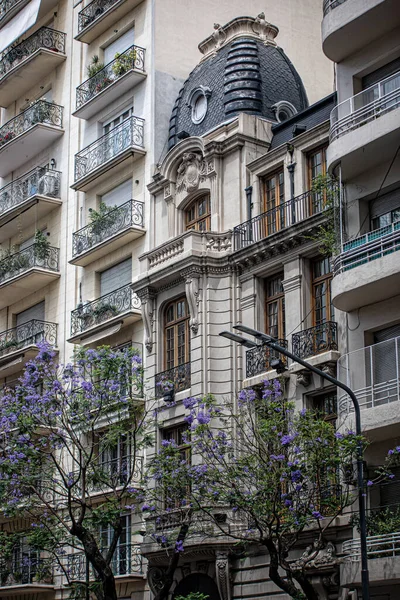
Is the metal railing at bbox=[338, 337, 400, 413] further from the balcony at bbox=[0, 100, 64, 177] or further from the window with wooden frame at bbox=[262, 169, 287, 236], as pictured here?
the balcony at bbox=[0, 100, 64, 177]

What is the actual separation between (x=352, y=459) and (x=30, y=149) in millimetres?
23732

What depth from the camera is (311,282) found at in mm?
30641

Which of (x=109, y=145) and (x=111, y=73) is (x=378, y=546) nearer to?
(x=109, y=145)

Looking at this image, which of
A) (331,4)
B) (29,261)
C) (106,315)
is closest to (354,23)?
(331,4)

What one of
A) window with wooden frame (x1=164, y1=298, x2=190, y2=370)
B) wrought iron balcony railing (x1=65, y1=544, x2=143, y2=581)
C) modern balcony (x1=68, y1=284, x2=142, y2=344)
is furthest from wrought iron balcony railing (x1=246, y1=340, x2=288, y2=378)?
wrought iron balcony railing (x1=65, y1=544, x2=143, y2=581)

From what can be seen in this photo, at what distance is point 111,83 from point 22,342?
9.71 metres

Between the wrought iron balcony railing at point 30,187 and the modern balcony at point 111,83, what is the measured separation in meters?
2.61

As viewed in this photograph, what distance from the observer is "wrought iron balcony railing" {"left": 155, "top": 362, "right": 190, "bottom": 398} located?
33062 millimetres

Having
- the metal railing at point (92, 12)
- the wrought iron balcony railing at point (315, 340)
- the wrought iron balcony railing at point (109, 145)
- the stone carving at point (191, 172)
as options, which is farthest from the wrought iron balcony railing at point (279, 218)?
the metal railing at point (92, 12)

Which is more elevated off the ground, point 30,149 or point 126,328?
point 30,149

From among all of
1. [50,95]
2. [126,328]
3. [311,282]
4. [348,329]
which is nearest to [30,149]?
[50,95]

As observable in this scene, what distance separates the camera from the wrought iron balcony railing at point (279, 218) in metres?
31.1

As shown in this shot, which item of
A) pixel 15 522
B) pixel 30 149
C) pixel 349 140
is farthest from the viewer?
pixel 30 149

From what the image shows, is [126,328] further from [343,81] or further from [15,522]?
[343,81]
